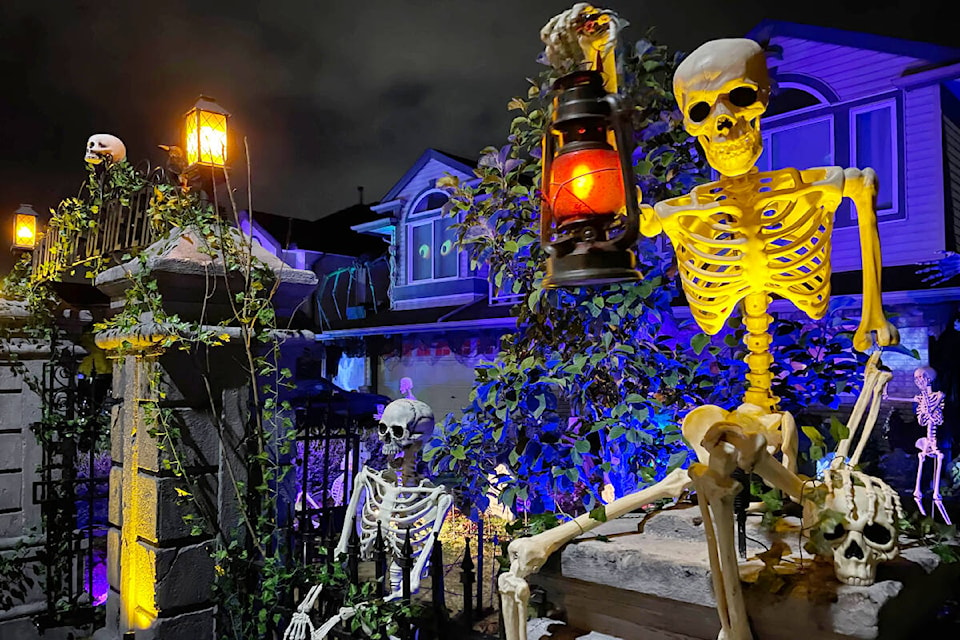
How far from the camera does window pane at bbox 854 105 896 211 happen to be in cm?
961

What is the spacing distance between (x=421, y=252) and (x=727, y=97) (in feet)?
46.0

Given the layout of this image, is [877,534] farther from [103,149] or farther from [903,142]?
[903,142]

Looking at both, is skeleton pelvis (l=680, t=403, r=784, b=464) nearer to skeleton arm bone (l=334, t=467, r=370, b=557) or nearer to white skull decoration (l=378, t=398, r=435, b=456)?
white skull decoration (l=378, t=398, r=435, b=456)

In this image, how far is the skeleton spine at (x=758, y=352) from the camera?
2.67 meters

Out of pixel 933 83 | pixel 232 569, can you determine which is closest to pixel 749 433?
pixel 232 569

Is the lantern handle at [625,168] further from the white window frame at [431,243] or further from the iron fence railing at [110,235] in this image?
the white window frame at [431,243]

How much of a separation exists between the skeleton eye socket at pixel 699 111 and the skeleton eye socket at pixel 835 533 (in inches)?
55.6

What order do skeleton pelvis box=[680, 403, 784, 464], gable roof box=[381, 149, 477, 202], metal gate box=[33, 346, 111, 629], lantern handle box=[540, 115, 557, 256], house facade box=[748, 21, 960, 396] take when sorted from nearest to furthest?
skeleton pelvis box=[680, 403, 784, 464], lantern handle box=[540, 115, 557, 256], metal gate box=[33, 346, 111, 629], house facade box=[748, 21, 960, 396], gable roof box=[381, 149, 477, 202]

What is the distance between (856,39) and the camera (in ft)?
31.1

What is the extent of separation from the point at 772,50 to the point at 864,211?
7.49m

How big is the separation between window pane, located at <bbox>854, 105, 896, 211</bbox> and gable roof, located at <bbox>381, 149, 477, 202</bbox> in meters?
7.15

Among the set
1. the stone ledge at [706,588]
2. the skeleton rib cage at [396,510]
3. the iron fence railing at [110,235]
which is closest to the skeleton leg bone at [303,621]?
the skeleton rib cage at [396,510]

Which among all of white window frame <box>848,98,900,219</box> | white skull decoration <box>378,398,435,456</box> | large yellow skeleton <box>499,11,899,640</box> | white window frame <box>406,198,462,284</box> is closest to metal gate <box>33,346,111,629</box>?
white skull decoration <box>378,398,435,456</box>

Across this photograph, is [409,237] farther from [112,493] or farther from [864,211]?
[864,211]
